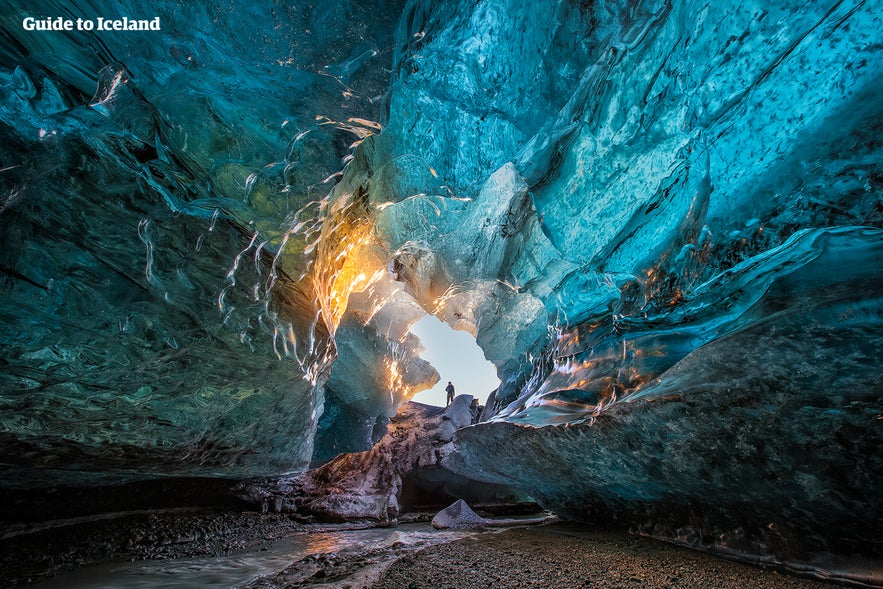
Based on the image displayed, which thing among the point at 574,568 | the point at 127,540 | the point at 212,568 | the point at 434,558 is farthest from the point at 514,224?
the point at 127,540

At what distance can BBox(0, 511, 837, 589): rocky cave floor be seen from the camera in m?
2.10

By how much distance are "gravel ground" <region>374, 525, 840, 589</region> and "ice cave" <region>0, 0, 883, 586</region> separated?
390 mm

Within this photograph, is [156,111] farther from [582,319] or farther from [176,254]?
[582,319]

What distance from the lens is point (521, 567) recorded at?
2436mm

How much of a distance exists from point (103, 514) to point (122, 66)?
573 centimetres

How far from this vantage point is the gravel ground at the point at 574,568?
2021mm

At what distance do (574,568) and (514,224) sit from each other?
3.81 meters

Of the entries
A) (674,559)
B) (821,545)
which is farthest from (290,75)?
(821,545)

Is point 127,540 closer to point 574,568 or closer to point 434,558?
point 434,558

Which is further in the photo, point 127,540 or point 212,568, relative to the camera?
point 127,540

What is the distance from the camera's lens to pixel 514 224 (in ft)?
15.5

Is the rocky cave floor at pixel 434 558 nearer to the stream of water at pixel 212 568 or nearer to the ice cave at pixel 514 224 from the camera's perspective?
the stream of water at pixel 212 568

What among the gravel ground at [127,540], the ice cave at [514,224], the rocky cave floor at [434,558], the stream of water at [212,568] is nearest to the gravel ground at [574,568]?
the rocky cave floor at [434,558]

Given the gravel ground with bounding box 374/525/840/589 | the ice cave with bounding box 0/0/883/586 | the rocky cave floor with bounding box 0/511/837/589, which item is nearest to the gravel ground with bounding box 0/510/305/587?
the rocky cave floor with bounding box 0/511/837/589
